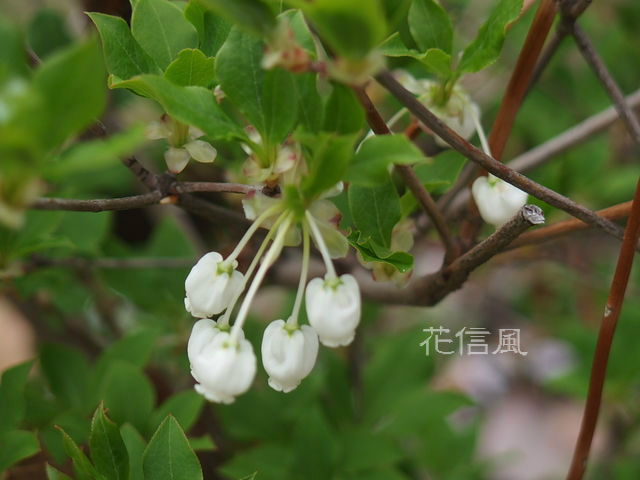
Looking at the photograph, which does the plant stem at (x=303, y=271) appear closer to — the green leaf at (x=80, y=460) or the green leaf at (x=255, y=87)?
the green leaf at (x=255, y=87)

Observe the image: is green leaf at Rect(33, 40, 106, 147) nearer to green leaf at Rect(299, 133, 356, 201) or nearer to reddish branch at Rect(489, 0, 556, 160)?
green leaf at Rect(299, 133, 356, 201)

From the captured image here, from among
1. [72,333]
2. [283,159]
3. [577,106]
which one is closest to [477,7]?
[577,106]

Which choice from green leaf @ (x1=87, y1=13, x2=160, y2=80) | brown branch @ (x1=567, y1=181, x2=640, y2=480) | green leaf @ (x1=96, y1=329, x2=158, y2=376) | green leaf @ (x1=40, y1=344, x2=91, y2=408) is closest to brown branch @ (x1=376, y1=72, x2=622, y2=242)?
brown branch @ (x1=567, y1=181, x2=640, y2=480)

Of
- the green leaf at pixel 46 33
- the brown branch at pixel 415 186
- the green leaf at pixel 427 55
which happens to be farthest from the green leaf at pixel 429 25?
the green leaf at pixel 46 33

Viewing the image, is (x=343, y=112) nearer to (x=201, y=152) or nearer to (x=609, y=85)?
(x=201, y=152)

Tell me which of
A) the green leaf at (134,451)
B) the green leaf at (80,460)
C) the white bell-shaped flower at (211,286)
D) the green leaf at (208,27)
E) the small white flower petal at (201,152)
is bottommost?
the green leaf at (134,451)

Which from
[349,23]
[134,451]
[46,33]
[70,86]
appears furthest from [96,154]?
[46,33]
